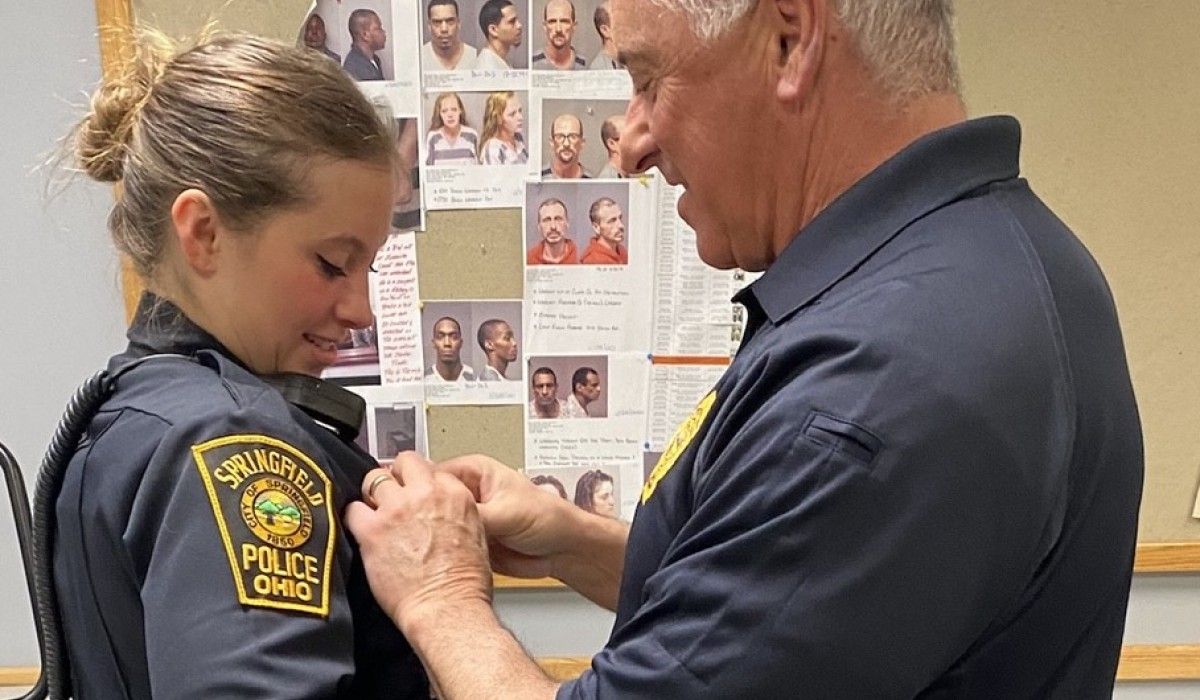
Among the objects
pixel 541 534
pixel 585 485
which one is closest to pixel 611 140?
pixel 585 485

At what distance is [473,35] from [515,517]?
771mm

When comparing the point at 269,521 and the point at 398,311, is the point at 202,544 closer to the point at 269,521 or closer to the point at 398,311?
the point at 269,521

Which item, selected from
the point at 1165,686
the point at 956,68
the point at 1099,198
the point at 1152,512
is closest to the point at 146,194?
the point at 956,68

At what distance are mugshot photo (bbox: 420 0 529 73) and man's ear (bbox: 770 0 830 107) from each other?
2.94 ft

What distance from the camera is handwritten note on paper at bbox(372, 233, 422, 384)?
1.57 m

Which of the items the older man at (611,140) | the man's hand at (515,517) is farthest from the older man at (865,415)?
the older man at (611,140)

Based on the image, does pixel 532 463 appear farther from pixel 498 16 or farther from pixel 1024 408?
pixel 1024 408

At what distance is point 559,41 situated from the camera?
4.98 ft

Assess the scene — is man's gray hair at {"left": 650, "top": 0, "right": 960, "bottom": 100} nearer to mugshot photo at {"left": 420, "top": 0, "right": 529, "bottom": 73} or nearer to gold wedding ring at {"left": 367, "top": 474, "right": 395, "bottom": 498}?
gold wedding ring at {"left": 367, "top": 474, "right": 395, "bottom": 498}

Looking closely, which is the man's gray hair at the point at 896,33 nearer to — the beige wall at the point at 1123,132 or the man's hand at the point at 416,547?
the man's hand at the point at 416,547

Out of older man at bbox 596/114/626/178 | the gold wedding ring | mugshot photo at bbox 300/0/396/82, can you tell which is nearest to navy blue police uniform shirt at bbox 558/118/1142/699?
→ the gold wedding ring

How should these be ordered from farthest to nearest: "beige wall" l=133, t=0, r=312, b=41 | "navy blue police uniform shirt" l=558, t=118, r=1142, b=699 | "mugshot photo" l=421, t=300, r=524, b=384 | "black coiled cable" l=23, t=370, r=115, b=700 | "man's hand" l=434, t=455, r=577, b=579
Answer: "mugshot photo" l=421, t=300, r=524, b=384
"beige wall" l=133, t=0, r=312, b=41
"man's hand" l=434, t=455, r=577, b=579
"black coiled cable" l=23, t=370, r=115, b=700
"navy blue police uniform shirt" l=558, t=118, r=1142, b=699

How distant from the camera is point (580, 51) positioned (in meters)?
1.52

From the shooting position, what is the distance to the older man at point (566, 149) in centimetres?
154
